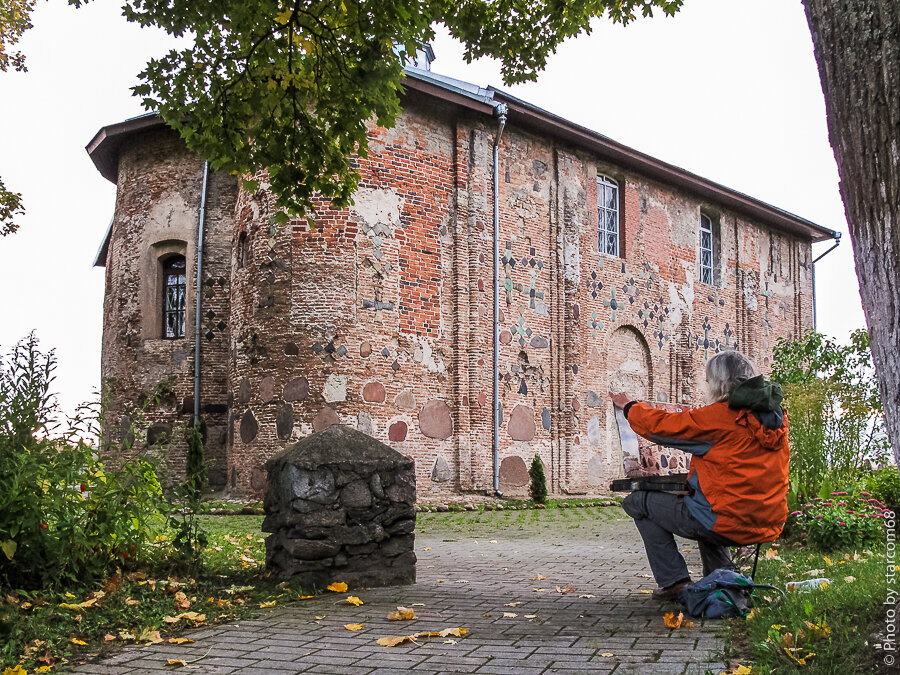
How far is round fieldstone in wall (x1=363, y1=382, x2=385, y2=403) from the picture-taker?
1417 centimetres

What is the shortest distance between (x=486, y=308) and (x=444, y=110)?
12.8ft

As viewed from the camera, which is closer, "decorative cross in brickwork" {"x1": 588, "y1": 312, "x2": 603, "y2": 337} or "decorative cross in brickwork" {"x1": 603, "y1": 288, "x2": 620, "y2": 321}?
"decorative cross in brickwork" {"x1": 588, "y1": 312, "x2": 603, "y2": 337}

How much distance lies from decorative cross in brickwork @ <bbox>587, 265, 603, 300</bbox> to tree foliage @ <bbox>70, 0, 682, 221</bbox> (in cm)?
1135

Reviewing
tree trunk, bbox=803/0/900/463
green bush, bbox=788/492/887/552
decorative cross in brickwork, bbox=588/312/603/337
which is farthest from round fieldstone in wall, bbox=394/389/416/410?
tree trunk, bbox=803/0/900/463

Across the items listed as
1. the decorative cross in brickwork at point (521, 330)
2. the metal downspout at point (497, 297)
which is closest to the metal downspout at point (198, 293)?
the metal downspout at point (497, 297)

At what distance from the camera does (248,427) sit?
579 inches

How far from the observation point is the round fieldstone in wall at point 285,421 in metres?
14.1

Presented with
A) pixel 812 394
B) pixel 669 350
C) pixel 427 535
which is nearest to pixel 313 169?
pixel 427 535

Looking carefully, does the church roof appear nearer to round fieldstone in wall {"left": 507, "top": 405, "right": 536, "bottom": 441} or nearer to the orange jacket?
round fieldstone in wall {"left": 507, "top": 405, "right": 536, "bottom": 441}

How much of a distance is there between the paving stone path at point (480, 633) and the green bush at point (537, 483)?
8.59 m

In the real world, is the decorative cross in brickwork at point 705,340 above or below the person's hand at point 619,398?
above

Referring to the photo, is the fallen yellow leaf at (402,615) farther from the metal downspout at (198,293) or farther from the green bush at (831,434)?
the metal downspout at (198,293)

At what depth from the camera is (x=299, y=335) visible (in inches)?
559

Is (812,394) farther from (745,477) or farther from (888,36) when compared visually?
(888,36)
